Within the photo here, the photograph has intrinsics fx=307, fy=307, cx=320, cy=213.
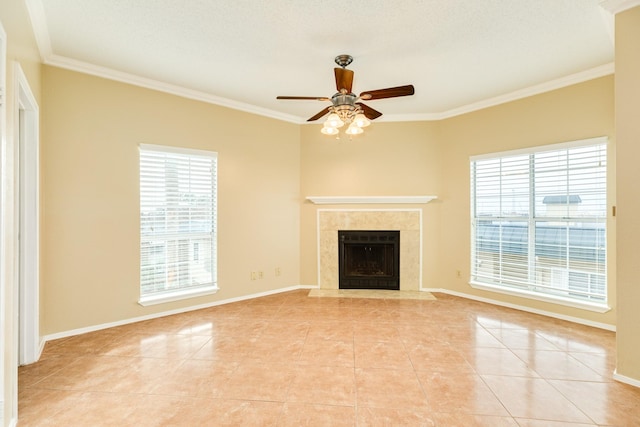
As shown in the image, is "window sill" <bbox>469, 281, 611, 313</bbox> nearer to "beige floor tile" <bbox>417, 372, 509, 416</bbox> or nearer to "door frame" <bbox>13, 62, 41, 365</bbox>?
"beige floor tile" <bbox>417, 372, 509, 416</bbox>

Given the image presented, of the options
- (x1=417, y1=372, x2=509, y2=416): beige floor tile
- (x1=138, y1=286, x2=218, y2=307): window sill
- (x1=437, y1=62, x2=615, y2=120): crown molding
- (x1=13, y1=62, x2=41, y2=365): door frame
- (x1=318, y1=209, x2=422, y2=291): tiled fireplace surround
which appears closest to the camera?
(x1=417, y1=372, x2=509, y2=416): beige floor tile

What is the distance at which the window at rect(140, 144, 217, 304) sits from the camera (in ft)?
12.3

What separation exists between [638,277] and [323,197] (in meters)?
3.67

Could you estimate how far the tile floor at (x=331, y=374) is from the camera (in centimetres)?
198

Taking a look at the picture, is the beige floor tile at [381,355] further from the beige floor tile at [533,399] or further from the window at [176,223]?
the window at [176,223]

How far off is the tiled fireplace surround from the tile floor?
1321 mm

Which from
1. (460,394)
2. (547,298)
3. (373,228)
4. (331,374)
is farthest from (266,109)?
(547,298)

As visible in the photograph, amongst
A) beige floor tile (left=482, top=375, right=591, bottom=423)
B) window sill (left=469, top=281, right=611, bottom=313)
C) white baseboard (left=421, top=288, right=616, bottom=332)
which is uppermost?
window sill (left=469, top=281, right=611, bottom=313)

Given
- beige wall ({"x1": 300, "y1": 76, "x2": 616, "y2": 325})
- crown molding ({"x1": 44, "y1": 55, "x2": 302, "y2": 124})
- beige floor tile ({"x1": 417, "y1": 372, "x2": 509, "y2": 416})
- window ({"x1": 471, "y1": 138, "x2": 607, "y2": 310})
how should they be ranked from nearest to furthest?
beige floor tile ({"x1": 417, "y1": 372, "x2": 509, "y2": 416}) → crown molding ({"x1": 44, "y1": 55, "x2": 302, "y2": 124}) → window ({"x1": 471, "y1": 138, "x2": 607, "y2": 310}) → beige wall ({"x1": 300, "y1": 76, "x2": 616, "y2": 325})

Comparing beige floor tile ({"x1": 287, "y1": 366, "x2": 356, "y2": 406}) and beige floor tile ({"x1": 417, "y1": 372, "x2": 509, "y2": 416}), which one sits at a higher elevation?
beige floor tile ({"x1": 287, "y1": 366, "x2": 356, "y2": 406})

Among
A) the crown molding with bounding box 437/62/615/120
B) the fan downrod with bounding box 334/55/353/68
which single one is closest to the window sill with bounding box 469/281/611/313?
the crown molding with bounding box 437/62/615/120

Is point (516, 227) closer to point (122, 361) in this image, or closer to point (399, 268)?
point (399, 268)

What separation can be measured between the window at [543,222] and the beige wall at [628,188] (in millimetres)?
1319

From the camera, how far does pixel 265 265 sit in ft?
15.8
